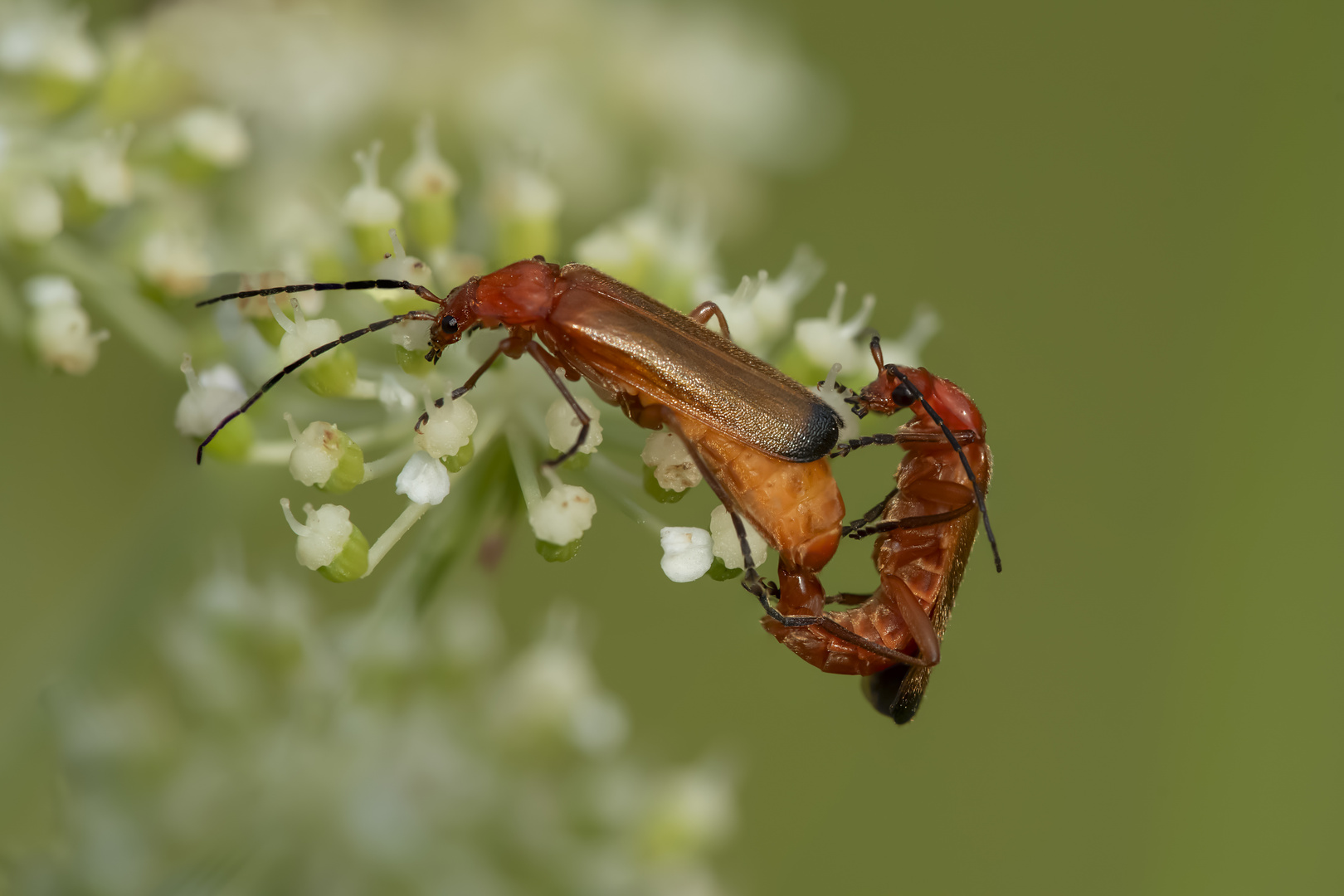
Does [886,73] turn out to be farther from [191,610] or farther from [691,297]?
[191,610]

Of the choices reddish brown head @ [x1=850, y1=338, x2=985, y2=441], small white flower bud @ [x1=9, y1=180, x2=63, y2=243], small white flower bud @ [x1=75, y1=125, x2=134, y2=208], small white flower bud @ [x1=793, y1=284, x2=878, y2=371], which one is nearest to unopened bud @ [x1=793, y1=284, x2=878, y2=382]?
small white flower bud @ [x1=793, y1=284, x2=878, y2=371]

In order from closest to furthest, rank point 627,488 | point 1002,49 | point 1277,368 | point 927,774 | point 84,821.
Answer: point 627,488 < point 84,821 < point 1277,368 < point 927,774 < point 1002,49

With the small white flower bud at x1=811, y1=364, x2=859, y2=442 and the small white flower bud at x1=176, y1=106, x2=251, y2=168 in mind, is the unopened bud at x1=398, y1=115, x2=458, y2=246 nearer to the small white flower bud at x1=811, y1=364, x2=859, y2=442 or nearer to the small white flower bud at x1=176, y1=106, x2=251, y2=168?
the small white flower bud at x1=176, y1=106, x2=251, y2=168

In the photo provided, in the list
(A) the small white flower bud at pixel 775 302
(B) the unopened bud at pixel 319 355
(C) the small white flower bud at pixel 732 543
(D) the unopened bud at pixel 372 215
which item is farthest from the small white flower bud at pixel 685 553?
(D) the unopened bud at pixel 372 215

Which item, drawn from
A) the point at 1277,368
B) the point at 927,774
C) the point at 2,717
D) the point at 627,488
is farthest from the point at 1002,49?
the point at 2,717

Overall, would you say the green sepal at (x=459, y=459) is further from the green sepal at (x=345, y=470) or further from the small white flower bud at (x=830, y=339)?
the small white flower bud at (x=830, y=339)

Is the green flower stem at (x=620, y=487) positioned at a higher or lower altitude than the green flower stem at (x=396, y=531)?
higher

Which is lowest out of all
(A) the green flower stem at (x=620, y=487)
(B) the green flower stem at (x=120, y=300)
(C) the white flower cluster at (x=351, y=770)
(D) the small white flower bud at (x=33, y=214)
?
(C) the white flower cluster at (x=351, y=770)
